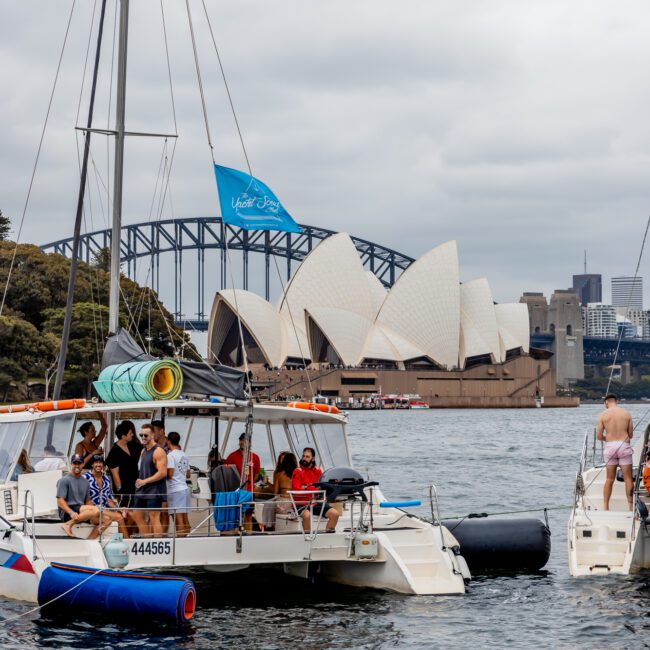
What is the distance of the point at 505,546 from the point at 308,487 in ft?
11.9

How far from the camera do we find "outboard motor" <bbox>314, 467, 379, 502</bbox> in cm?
1327

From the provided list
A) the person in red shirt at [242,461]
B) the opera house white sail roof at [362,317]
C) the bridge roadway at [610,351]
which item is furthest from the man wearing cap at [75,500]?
the bridge roadway at [610,351]

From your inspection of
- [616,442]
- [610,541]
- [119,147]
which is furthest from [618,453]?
[119,147]

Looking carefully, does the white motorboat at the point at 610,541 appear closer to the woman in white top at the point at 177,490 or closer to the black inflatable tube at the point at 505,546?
the black inflatable tube at the point at 505,546

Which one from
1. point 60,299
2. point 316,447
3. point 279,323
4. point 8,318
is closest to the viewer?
point 316,447

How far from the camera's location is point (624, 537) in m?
14.4

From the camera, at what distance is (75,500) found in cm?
1309

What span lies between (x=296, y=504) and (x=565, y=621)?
322cm

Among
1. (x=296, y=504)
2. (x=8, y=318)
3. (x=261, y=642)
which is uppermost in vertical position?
(x=8, y=318)

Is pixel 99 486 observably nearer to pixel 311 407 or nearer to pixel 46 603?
pixel 46 603

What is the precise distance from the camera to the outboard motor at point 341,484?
523 inches

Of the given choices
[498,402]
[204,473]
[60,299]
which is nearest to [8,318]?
[60,299]

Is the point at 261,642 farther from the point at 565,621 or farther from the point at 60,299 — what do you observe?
the point at 60,299

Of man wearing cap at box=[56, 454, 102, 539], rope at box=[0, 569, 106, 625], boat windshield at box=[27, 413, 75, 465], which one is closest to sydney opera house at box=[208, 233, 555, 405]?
boat windshield at box=[27, 413, 75, 465]
